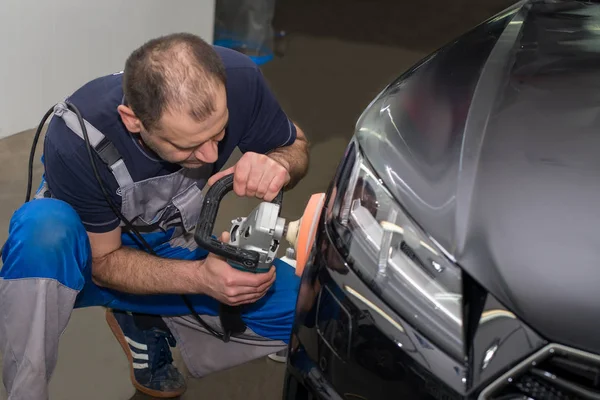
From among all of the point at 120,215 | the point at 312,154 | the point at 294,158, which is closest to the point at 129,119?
the point at 120,215

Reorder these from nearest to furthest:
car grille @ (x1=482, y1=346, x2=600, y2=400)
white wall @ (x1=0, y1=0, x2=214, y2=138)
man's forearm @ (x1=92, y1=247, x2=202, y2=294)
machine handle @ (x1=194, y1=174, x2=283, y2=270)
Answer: car grille @ (x1=482, y1=346, x2=600, y2=400) < machine handle @ (x1=194, y1=174, x2=283, y2=270) < man's forearm @ (x1=92, y1=247, x2=202, y2=294) < white wall @ (x1=0, y1=0, x2=214, y2=138)

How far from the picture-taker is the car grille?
956 mm

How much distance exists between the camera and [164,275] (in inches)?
64.6

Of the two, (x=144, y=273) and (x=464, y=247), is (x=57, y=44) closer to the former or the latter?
(x=144, y=273)

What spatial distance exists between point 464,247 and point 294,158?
2.96 feet

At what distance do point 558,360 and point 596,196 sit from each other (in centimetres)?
28

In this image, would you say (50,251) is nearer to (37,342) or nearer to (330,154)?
(37,342)

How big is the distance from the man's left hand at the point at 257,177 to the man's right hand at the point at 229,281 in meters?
0.11

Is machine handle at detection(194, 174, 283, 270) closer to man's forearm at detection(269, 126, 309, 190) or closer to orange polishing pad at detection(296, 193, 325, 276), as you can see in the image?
orange polishing pad at detection(296, 193, 325, 276)

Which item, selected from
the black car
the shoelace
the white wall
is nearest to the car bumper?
the black car

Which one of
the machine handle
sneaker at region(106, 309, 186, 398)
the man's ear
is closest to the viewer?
the machine handle

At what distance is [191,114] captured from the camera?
1437 millimetres

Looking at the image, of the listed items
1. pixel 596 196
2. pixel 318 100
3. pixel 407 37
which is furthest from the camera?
pixel 407 37

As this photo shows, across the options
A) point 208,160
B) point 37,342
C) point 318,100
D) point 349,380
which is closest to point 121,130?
point 208,160
